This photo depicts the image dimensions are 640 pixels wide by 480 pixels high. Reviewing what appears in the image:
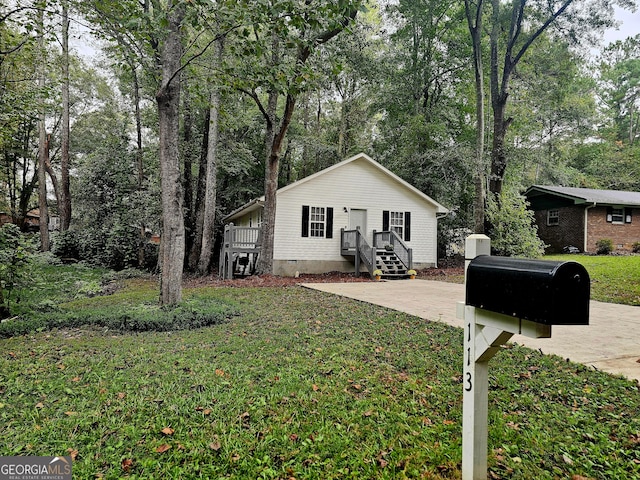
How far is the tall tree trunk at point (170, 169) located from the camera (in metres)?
6.65

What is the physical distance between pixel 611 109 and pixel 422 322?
40.2 m

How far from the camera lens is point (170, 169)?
679cm

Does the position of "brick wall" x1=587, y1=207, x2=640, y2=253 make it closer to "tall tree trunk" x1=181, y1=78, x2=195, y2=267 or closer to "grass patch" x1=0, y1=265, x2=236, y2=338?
"tall tree trunk" x1=181, y1=78, x2=195, y2=267

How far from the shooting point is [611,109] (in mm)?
33906

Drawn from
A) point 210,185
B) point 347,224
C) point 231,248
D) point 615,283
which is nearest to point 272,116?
point 210,185

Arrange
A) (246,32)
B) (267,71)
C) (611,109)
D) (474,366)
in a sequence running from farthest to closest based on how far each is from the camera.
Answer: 1. (611,109)
2. (267,71)
3. (246,32)
4. (474,366)

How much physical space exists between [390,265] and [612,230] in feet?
48.6

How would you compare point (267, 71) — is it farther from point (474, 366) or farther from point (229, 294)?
point (474, 366)

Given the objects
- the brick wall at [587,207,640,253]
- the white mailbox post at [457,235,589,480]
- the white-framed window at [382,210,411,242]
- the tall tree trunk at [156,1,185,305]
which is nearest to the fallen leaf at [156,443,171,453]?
the white mailbox post at [457,235,589,480]

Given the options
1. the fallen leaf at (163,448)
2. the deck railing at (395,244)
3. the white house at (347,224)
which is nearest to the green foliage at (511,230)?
the white house at (347,224)

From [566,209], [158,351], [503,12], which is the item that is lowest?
[158,351]

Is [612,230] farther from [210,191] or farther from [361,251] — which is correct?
[210,191]

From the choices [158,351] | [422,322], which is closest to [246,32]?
[158,351]

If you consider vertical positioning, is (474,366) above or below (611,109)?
below
